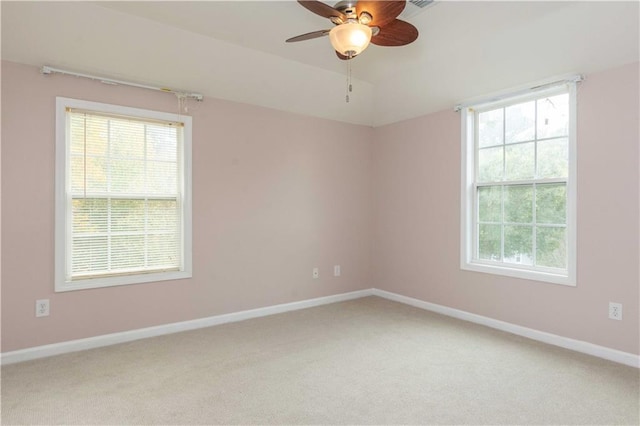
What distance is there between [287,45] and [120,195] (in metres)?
2.01

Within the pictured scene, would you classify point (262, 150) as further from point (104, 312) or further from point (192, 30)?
point (104, 312)

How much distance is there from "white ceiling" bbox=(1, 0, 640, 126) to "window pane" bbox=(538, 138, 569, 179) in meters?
0.57

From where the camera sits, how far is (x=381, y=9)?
2.07m

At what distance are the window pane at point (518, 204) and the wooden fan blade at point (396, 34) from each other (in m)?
1.91

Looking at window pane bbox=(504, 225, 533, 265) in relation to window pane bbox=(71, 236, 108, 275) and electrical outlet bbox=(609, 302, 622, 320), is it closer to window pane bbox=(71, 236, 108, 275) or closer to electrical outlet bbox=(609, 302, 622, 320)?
electrical outlet bbox=(609, 302, 622, 320)

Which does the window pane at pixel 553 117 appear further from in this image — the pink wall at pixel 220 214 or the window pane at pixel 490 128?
the pink wall at pixel 220 214

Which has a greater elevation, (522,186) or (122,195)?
(522,186)

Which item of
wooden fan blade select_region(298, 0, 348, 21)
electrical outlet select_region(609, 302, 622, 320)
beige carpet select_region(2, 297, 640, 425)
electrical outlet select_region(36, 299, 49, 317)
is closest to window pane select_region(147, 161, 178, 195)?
electrical outlet select_region(36, 299, 49, 317)

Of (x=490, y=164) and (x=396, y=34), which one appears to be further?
(x=490, y=164)

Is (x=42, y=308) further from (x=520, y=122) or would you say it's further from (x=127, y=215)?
(x=520, y=122)

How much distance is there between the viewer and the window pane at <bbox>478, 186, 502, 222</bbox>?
12.4 ft

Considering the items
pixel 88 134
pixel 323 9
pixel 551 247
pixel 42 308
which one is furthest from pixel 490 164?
pixel 42 308

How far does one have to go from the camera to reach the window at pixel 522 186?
3.23 m

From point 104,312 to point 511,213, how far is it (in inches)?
151
